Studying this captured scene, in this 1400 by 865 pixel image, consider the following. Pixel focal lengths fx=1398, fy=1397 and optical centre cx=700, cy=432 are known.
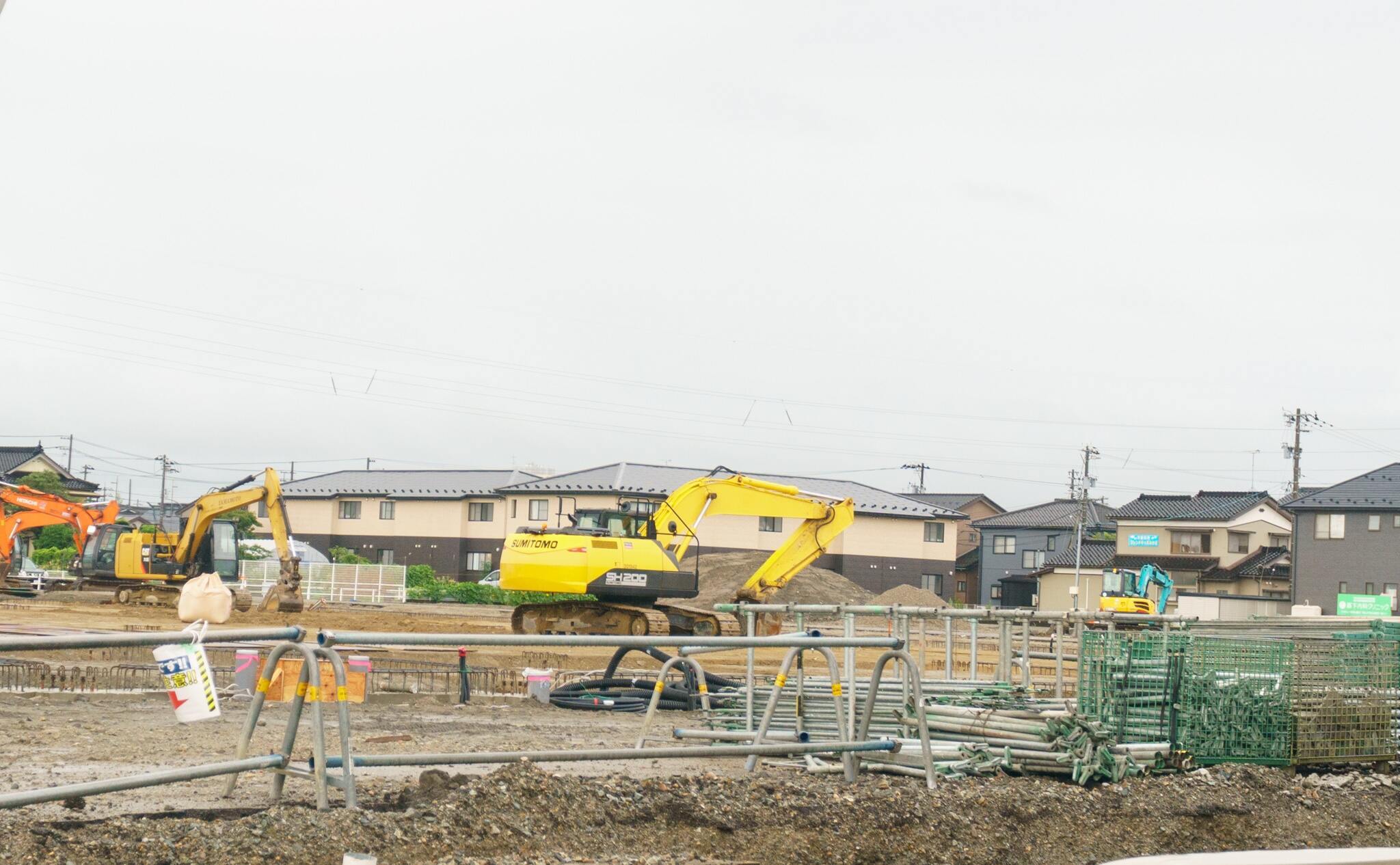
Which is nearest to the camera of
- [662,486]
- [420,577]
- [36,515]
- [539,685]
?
[539,685]

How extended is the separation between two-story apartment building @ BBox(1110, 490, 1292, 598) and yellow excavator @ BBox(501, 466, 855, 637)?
137 feet

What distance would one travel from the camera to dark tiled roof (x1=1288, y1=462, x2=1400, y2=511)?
179 feet

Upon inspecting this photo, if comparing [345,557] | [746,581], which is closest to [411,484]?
[345,557]

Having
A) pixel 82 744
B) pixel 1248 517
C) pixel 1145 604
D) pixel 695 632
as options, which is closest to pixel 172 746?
pixel 82 744

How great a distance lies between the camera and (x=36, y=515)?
3866 cm

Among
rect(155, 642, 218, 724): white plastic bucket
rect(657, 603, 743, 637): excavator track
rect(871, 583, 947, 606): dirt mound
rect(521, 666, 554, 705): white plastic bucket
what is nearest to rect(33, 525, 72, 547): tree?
rect(871, 583, 947, 606): dirt mound

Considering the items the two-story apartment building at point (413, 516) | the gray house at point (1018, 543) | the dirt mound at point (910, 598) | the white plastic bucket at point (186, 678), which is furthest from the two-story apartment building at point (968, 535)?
the white plastic bucket at point (186, 678)

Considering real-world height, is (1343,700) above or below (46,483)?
below

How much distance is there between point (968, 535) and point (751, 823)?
81783 millimetres

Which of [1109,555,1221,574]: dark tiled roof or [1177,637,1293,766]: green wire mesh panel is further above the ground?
[1109,555,1221,574]: dark tiled roof

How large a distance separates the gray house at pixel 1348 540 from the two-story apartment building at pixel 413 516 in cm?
3516

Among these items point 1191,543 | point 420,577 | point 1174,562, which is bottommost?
point 420,577

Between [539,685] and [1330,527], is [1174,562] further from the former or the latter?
[539,685]

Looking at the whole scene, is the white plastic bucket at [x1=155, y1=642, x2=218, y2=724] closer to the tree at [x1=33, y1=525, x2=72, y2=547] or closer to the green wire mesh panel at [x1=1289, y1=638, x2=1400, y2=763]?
the green wire mesh panel at [x1=1289, y1=638, x2=1400, y2=763]
